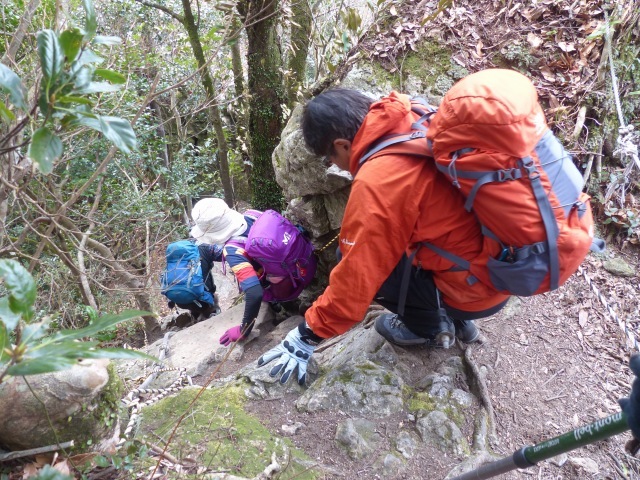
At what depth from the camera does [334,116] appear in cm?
242

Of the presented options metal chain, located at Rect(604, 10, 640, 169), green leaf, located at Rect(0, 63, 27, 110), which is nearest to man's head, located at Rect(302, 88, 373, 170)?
green leaf, located at Rect(0, 63, 27, 110)

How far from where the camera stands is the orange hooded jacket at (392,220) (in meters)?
2.17

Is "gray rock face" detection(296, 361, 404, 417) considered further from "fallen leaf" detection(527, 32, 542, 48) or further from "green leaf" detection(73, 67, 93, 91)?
"fallen leaf" detection(527, 32, 542, 48)

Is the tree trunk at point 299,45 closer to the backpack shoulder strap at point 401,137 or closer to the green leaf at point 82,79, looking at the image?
the backpack shoulder strap at point 401,137

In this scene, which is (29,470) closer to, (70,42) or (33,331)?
(33,331)

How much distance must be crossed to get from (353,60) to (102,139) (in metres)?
4.07

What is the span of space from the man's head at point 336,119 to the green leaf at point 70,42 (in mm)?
1455

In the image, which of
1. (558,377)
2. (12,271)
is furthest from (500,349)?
(12,271)

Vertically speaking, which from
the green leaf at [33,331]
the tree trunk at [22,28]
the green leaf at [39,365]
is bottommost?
the green leaf at [39,365]

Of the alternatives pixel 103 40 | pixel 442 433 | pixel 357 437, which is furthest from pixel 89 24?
pixel 442 433

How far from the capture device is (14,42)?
2.77 m


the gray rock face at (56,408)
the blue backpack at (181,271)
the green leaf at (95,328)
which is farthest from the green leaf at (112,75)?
the blue backpack at (181,271)

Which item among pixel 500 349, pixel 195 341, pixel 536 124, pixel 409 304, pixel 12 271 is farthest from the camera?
pixel 195 341

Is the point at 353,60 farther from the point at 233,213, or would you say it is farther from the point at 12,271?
the point at 12,271
